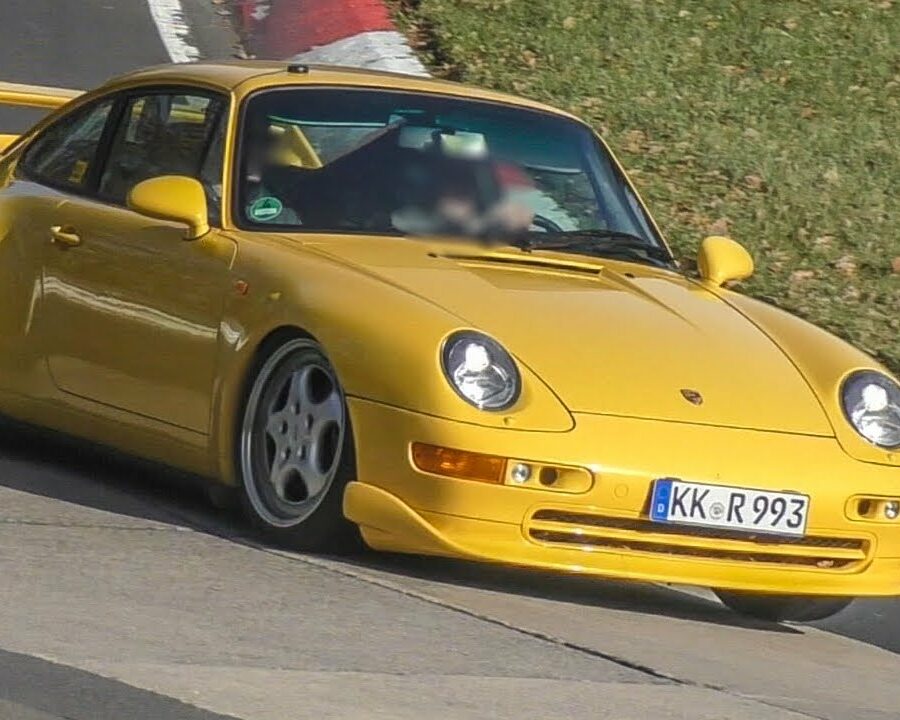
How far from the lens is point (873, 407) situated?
636 cm

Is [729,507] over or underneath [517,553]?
over

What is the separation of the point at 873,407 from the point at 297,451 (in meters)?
1.62

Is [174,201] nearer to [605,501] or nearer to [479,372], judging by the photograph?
[479,372]

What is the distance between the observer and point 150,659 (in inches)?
188

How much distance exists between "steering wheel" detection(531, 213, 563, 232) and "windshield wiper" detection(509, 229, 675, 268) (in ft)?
0.06

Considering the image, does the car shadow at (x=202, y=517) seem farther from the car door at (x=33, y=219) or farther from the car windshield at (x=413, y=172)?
the car windshield at (x=413, y=172)

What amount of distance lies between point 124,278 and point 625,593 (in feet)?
5.85

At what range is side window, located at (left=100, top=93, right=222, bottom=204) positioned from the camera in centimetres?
709

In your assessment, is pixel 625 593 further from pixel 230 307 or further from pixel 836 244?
pixel 836 244

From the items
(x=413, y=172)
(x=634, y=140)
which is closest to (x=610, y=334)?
(x=413, y=172)

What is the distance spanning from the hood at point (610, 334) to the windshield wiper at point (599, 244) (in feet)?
0.54

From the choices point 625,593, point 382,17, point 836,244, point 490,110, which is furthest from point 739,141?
point 625,593

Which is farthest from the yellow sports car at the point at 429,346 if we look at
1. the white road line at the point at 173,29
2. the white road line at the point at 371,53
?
the white road line at the point at 173,29

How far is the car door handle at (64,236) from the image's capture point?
7.14 metres
